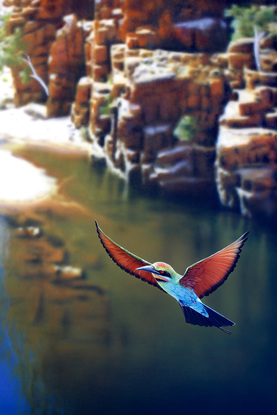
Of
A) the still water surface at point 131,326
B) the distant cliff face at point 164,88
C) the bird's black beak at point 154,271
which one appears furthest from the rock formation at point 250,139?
the bird's black beak at point 154,271

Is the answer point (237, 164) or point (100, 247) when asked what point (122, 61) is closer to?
point (237, 164)

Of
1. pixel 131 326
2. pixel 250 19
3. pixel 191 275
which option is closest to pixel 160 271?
pixel 191 275

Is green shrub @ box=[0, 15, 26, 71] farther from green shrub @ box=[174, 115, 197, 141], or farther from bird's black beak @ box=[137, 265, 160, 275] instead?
bird's black beak @ box=[137, 265, 160, 275]

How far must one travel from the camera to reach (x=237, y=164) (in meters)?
4.13

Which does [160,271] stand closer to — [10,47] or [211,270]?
[211,270]

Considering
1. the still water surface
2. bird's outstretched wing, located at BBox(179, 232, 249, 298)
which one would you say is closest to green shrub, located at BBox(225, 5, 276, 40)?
the still water surface

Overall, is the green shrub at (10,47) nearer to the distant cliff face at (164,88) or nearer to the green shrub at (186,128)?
the distant cliff face at (164,88)

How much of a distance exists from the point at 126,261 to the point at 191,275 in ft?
1.68

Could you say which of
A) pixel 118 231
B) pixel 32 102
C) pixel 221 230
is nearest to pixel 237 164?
pixel 221 230

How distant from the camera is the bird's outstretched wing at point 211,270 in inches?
127

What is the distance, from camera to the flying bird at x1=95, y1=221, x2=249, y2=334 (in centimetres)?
324

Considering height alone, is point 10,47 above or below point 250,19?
below

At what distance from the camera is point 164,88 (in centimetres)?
415

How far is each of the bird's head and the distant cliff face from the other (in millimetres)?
998
